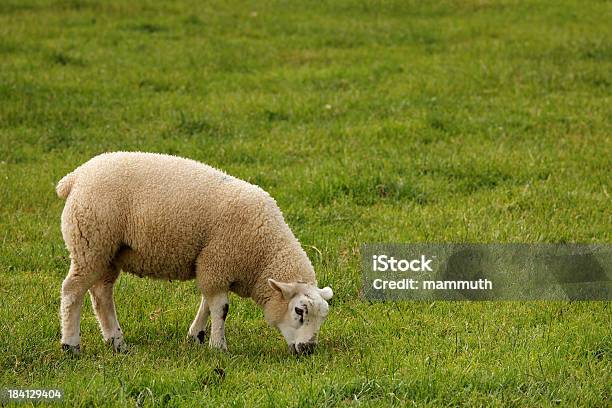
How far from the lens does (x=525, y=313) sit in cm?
766

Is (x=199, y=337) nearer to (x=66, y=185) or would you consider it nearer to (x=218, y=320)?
(x=218, y=320)

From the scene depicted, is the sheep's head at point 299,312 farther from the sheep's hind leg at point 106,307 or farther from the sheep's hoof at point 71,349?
the sheep's hoof at point 71,349

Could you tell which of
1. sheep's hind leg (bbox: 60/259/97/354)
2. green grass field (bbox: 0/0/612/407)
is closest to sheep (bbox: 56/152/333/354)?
sheep's hind leg (bbox: 60/259/97/354)

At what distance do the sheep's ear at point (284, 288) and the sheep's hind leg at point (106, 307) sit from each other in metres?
1.19

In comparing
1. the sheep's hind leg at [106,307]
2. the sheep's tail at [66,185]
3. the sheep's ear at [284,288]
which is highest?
the sheep's tail at [66,185]

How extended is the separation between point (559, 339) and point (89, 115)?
8714 millimetres

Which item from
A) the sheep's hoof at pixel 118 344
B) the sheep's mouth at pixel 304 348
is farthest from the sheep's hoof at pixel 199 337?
the sheep's mouth at pixel 304 348

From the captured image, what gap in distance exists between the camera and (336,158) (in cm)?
1196

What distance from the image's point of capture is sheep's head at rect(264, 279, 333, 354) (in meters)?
6.72

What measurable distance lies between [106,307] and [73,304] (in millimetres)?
327

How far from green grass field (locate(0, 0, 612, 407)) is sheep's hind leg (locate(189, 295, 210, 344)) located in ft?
Answer: 0.66

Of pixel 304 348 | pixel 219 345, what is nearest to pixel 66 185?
pixel 219 345

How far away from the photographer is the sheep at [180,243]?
22.1ft

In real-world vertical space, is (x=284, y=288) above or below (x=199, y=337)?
above
